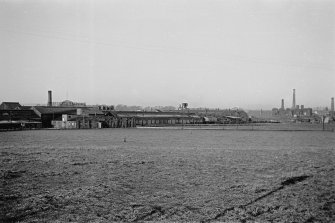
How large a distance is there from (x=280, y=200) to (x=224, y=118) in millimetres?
87566

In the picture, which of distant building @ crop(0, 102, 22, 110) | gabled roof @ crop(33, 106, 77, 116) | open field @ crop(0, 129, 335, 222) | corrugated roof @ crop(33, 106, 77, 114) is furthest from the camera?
distant building @ crop(0, 102, 22, 110)

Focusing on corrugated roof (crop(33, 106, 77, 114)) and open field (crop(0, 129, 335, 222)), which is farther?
corrugated roof (crop(33, 106, 77, 114))

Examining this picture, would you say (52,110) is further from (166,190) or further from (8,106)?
(166,190)

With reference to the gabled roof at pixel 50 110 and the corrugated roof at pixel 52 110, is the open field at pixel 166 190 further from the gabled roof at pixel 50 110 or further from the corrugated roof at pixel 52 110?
the corrugated roof at pixel 52 110

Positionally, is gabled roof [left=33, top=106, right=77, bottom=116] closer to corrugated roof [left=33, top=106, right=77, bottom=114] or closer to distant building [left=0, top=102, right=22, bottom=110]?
corrugated roof [left=33, top=106, right=77, bottom=114]

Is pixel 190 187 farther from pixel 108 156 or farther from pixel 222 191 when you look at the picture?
pixel 108 156

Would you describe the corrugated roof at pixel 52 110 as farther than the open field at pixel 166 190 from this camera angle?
Yes

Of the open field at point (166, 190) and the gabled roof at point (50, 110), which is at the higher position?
the gabled roof at point (50, 110)

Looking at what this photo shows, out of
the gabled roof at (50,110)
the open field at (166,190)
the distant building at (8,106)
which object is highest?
the distant building at (8,106)

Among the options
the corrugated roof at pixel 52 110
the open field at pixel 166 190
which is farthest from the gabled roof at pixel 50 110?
the open field at pixel 166 190

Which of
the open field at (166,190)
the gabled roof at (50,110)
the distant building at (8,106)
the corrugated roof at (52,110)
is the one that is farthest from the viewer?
the distant building at (8,106)

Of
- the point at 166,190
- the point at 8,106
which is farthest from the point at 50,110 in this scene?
the point at 166,190

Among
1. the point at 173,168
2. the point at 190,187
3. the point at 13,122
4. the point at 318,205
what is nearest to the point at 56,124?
the point at 13,122

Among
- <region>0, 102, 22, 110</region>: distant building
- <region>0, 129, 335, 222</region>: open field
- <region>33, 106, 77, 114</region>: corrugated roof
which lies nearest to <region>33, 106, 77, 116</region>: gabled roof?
<region>33, 106, 77, 114</region>: corrugated roof
